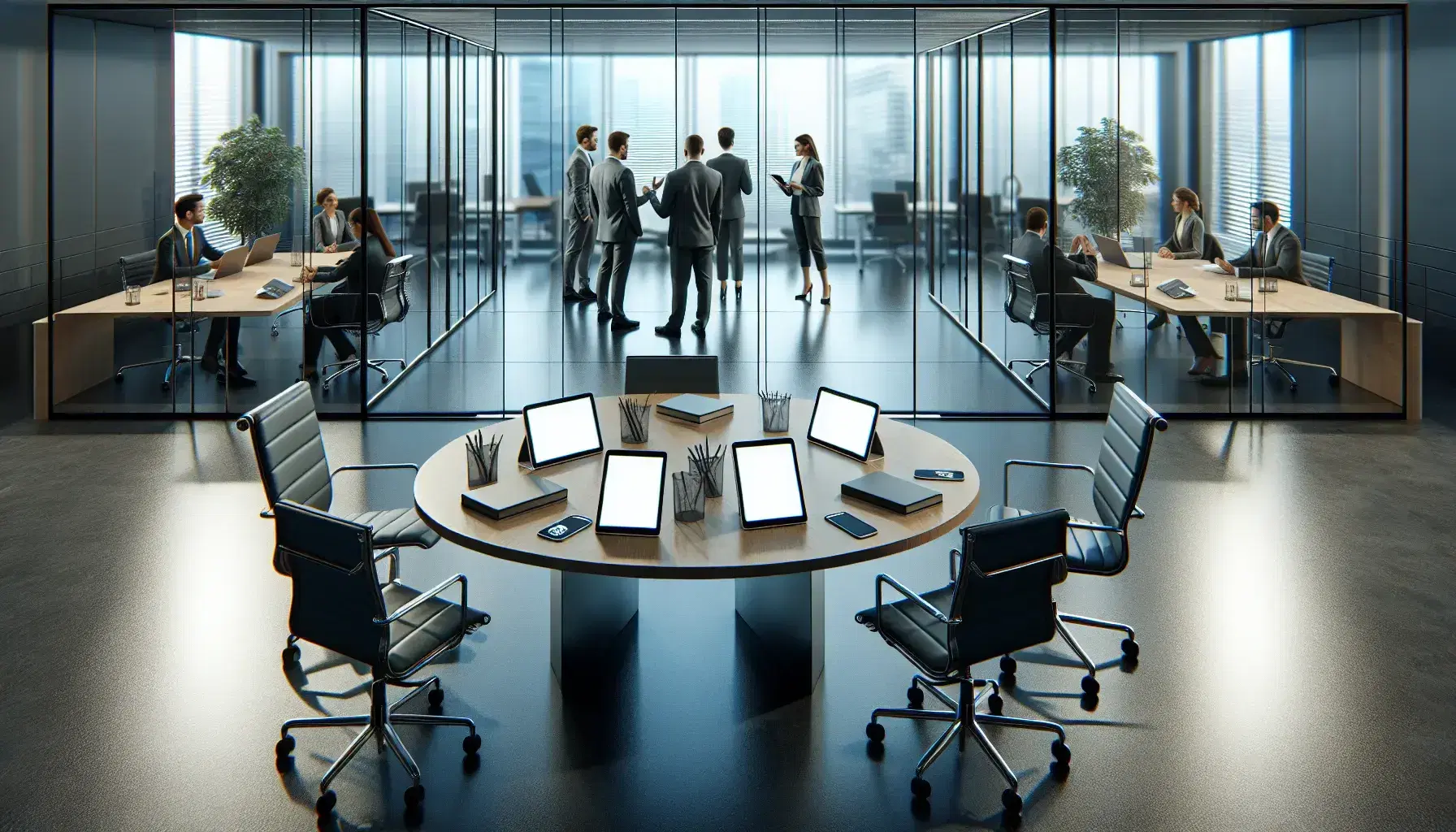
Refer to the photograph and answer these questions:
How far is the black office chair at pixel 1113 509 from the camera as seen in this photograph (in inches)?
174

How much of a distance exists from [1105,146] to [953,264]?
1367 millimetres

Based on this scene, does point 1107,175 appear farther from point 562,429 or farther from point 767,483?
point 767,483

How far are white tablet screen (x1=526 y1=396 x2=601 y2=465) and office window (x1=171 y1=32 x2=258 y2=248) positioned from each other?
4.76 m

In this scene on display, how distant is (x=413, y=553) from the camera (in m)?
5.96

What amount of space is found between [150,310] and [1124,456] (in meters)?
6.62

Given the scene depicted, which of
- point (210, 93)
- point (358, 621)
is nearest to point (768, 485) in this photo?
point (358, 621)

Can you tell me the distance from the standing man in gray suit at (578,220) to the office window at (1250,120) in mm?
4106

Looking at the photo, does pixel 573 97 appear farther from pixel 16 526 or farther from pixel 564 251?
pixel 16 526

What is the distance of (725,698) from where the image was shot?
14.6 feet

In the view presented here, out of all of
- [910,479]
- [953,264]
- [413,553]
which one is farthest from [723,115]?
[910,479]

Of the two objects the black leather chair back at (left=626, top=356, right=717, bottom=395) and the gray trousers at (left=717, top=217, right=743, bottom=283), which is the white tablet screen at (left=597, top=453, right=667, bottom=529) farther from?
the gray trousers at (left=717, top=217, right=743, bottom=283)

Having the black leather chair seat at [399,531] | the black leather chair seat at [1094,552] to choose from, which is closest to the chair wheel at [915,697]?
the black leather chair seat at [1094,552]

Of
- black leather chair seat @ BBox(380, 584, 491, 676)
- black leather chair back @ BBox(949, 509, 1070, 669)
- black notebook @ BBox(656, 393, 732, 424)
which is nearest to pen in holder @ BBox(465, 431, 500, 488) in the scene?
black leather chair seat @ BBox(380, 584, 491, 676)

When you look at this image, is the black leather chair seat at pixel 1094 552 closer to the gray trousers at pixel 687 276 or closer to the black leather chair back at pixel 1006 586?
the black leather chair back at pixel 1006 586
